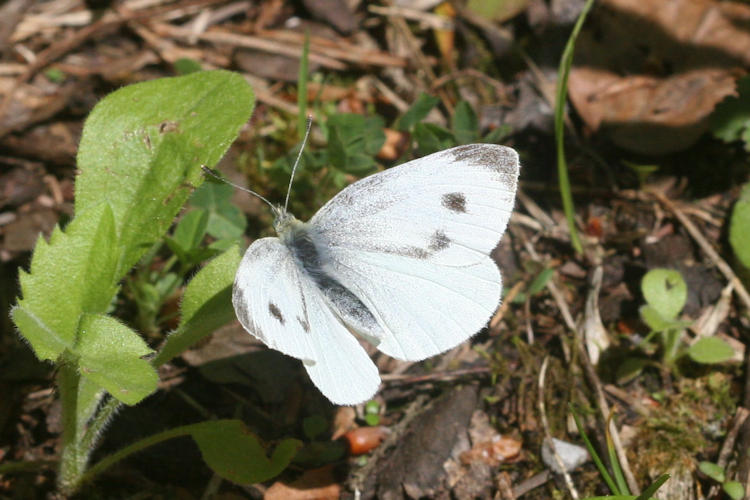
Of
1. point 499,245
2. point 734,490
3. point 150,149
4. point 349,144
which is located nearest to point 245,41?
point 349,144

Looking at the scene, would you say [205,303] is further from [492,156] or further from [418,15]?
[418,15]

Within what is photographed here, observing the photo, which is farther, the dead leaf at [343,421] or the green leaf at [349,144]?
the green leaf at [349,144]

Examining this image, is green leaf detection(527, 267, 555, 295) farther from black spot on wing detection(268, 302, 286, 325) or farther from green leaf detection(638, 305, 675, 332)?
black spot on wing detection(268, 302, 286, 325)

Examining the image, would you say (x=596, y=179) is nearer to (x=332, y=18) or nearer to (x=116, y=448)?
(x=332, y=18)

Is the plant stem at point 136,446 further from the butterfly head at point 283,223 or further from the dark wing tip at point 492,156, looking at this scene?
the dark wing tip at point 492,156

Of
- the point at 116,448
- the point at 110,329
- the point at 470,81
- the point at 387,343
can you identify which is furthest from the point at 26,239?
the point at 470,81

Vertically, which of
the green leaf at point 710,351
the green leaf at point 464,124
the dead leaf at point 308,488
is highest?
the green leaf at point 464,124

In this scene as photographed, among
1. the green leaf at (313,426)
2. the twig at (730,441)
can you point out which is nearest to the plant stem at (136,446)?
the green leaf at (313,426)

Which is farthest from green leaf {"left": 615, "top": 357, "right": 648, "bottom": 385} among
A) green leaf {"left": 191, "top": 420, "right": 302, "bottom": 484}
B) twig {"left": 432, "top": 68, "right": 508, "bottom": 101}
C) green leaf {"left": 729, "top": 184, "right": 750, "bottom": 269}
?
twig {"left": 432, "top": 68, "right": 508, "bottom": 101}
